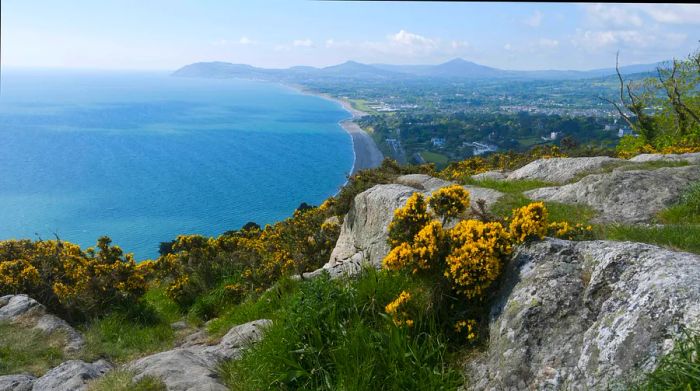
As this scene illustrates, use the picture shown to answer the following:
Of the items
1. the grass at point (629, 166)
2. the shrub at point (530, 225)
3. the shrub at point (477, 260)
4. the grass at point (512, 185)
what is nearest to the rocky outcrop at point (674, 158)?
the grass at point (629, 166)

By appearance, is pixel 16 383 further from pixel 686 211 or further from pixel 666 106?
pixel 666 106

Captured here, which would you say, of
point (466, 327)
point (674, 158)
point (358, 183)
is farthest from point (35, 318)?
point (674, 158)

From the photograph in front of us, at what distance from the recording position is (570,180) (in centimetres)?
1270

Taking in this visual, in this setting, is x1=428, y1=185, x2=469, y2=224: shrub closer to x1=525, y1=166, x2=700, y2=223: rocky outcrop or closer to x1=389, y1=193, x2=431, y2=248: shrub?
x1=389, y1=193, x2=431, y2=248: shrub

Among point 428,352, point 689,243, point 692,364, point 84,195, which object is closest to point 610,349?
point 692,364

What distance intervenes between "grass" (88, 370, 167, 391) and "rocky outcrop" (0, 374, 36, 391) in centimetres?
127

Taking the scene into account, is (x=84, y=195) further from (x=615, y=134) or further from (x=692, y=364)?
(x=615, y=134)

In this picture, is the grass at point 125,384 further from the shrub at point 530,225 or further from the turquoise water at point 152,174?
the turquoise water at point 152,174

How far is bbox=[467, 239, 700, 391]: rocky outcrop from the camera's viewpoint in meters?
3.56

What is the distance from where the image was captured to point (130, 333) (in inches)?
367

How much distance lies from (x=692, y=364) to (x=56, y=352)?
899 cm

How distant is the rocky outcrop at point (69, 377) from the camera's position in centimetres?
582

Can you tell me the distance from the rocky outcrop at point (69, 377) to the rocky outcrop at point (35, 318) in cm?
170

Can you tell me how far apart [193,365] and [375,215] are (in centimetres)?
567
